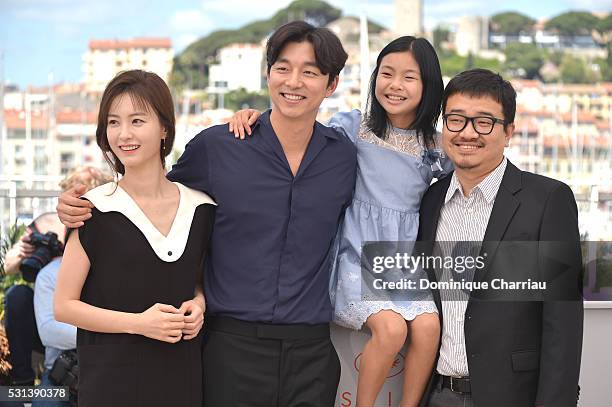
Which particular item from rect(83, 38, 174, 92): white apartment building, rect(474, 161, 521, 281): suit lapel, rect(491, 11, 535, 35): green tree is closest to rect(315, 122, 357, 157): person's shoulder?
rect(474, 161, 521, 281): suit lapel

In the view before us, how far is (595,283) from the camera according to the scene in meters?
3.71

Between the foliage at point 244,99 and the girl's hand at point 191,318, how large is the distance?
2464 inches

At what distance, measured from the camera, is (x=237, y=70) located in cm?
7069

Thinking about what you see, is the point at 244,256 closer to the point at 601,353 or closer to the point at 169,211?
the point at 169,211

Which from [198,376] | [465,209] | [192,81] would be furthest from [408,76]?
[192,81]

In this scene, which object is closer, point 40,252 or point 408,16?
point 40,252

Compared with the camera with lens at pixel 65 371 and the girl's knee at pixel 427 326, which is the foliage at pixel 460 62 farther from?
the girl's knee at pixel 427 326

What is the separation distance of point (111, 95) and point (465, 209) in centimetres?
93

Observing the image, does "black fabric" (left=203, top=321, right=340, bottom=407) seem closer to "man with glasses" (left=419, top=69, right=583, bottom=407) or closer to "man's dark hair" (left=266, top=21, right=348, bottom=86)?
"man with glasses" (left=419, top=69, right=583, bottom=407)

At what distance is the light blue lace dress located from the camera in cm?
249

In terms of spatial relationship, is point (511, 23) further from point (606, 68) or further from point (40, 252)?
point (40, 252)

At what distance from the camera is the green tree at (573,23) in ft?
A: 281

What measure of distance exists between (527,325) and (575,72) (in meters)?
77.2

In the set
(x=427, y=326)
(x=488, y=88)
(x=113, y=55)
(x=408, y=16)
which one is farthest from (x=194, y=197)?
(x=113, y=55)
